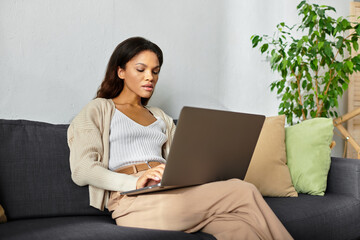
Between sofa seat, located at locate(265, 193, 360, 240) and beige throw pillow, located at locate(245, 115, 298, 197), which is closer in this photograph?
sofa seat, located at locate(265, 193, 360, 240)

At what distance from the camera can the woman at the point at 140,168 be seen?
4.83 ft

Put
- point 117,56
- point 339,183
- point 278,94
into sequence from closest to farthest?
point 117,56 < point 339,183 < point 278,94

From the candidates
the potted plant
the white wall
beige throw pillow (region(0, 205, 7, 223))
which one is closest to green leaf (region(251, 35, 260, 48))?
the potted plant

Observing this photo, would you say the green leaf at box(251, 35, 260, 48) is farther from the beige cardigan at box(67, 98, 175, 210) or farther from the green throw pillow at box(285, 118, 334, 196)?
the beige cardigan at box(67, 98, 175, 210)

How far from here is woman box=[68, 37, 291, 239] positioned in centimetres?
147

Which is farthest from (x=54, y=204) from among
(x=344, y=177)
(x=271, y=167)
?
(x=344, y=177)

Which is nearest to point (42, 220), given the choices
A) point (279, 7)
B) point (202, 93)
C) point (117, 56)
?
point (117, 56)

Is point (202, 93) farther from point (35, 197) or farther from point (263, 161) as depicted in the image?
point (35, 197)

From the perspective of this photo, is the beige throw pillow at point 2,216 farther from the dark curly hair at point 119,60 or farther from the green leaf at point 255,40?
the green leaf at point 255,40

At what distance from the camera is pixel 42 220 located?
5.25 feet

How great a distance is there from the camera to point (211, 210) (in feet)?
4.92

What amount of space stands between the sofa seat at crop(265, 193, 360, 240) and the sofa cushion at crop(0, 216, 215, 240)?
1.71 feet

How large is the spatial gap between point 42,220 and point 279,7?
234 cm

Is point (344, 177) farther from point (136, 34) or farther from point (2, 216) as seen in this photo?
point (2, 216)
